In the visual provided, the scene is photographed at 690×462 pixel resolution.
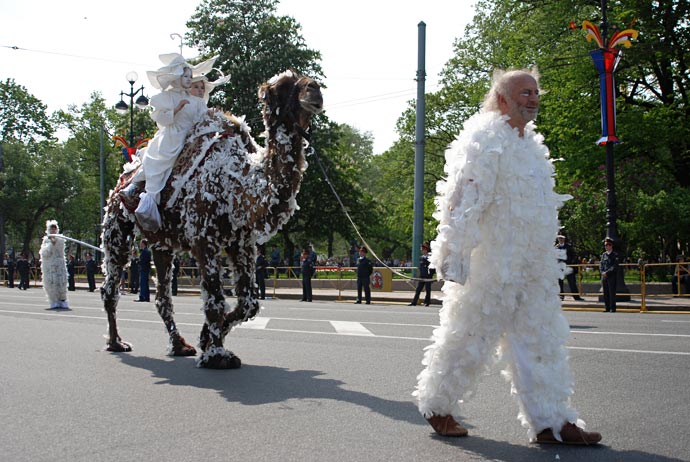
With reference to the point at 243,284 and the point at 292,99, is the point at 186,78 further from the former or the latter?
the point at 243,284

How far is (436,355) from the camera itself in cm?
513

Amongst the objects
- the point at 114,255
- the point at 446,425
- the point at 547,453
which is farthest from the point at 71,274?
the point at 547,453

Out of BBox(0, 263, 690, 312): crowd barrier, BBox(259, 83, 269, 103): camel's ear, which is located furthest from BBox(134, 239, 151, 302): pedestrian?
BBox(259, 83, 269, 103): camel's ear

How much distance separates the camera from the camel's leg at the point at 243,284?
844 cm

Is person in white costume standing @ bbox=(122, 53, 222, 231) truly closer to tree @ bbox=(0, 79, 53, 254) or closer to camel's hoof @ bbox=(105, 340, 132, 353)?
camel's hoof @ bbox=(105, 340, 132, 353)

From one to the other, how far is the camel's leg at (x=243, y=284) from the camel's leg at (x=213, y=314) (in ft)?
0.47

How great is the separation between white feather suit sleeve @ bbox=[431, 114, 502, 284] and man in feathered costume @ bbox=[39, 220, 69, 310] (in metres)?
16.5

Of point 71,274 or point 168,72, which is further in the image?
point 71,274

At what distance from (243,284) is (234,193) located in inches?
40.2

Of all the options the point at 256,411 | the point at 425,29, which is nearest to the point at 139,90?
the point at 425,29

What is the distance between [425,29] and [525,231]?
832 inches

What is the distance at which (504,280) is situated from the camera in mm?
4898

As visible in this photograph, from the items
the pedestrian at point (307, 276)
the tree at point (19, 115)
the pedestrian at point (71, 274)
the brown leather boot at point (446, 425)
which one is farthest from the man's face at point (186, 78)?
the tree at point (19, 115)

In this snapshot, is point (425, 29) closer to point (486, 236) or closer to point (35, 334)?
point (35, 334)
